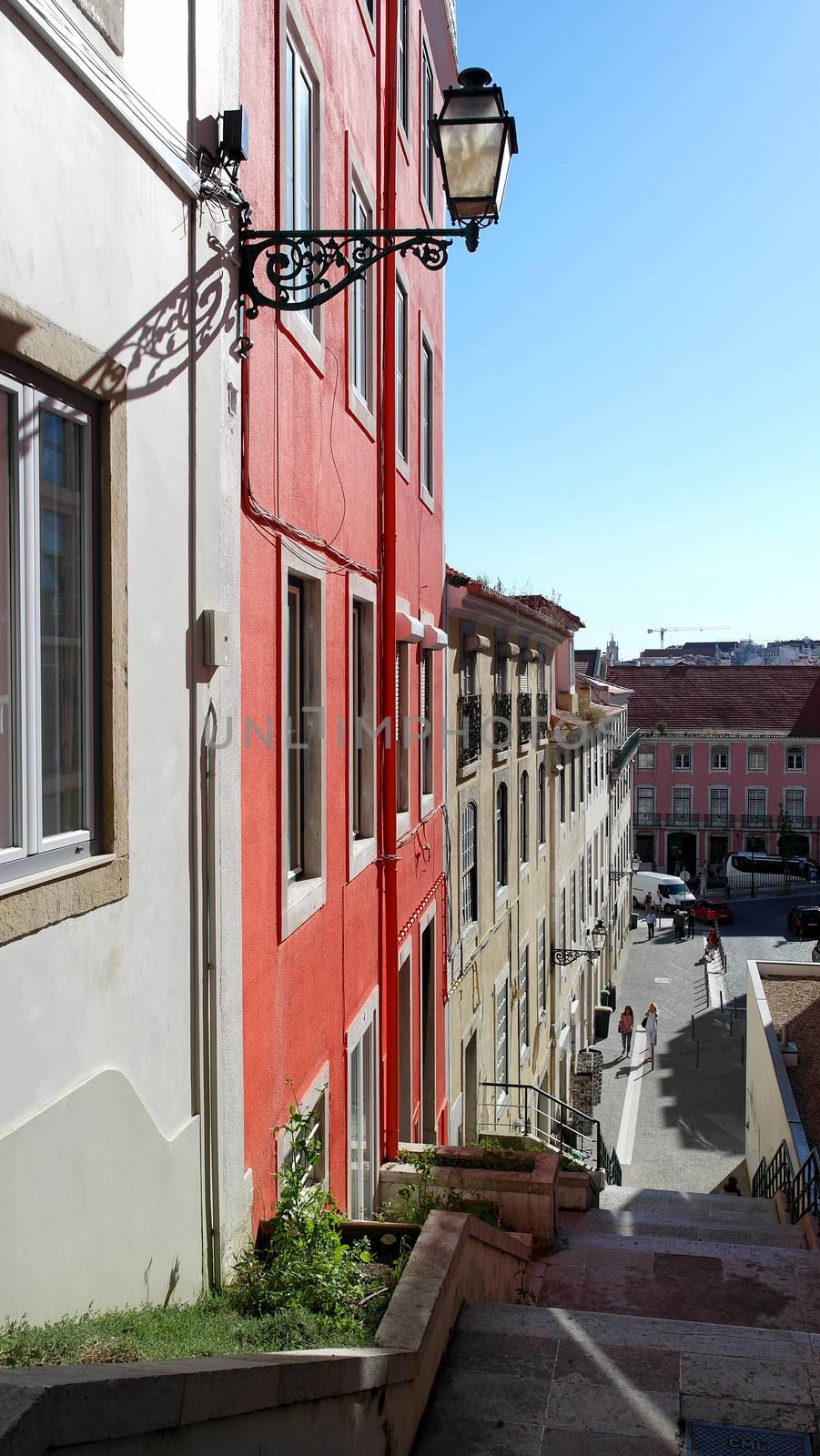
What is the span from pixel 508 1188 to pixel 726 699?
57.6m

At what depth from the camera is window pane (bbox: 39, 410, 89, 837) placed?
3363mm

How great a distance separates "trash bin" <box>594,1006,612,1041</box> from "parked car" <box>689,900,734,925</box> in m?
13.9

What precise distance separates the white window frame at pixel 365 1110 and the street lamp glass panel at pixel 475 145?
5334 millimetres

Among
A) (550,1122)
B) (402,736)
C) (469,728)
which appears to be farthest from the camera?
(550,1122)

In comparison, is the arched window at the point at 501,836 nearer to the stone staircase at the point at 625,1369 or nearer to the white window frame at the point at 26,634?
the stone staircase at the point at 625,1369

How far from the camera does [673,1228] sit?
407 inches

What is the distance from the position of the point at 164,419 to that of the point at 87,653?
Result: 1155mm

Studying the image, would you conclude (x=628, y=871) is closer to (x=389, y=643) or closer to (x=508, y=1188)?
(x=508, y=1188)

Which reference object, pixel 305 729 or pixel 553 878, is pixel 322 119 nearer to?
pixel 305 729

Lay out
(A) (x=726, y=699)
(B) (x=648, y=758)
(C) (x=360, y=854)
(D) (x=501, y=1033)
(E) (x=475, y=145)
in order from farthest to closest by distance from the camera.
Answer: (A) (x=726, y=699)
(B) (x=648, y=758)
(D) (x=501, y=1033)
(C) (x=360, y=854)
(E) (x=475, y=145)

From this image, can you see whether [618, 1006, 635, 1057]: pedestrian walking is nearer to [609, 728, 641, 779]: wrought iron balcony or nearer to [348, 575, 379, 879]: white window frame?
[609, 728, 641, 779]: wrought iron balcony

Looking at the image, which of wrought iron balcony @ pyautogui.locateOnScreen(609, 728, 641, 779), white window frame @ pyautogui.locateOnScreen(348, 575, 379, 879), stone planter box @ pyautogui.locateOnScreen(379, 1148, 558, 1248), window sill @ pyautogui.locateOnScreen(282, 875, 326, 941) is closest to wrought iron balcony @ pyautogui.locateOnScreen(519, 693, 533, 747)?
white window frame @ pyautogui.locateOnScreen(348, 575, 379, 879)

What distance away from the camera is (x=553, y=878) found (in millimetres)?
24734

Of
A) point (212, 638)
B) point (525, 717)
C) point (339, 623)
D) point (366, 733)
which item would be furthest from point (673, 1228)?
point (525, 717)
